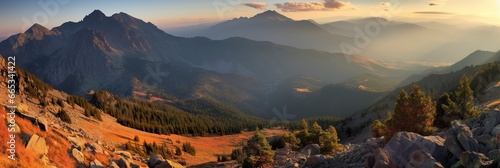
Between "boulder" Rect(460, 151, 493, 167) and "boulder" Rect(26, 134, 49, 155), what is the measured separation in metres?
40.8

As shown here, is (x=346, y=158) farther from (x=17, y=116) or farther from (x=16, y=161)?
(x=17, y=116)

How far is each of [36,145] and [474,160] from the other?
42029 mm

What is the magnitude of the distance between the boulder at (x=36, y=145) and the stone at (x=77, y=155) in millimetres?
3184

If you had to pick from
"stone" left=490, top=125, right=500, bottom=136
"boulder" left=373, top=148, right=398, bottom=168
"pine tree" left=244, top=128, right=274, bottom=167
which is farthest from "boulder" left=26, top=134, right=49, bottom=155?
"stone" left=490, top=125, right=500, bottom=136

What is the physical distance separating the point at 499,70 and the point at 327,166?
103083 mm

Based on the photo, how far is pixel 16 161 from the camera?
95.0 ft

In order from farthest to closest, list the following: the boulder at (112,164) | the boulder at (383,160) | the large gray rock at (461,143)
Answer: the boulder at (112,164)
the boulder at (383,160)
the large gray rock at (461,143)

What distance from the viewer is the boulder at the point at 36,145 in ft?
108

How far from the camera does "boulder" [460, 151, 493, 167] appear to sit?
2226 cm

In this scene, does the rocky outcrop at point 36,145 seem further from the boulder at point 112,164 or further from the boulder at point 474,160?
the boulder at point 474,160

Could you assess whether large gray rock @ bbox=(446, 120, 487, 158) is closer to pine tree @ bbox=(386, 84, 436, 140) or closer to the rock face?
the rock face

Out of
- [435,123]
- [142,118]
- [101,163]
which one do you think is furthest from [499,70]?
[142,118]

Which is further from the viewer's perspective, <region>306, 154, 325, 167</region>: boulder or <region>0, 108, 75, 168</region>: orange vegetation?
<region>306, 154, 325, 167</region>: boulder

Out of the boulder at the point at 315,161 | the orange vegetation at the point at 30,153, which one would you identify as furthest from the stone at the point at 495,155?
the orange vegetation at the point at 30,153
